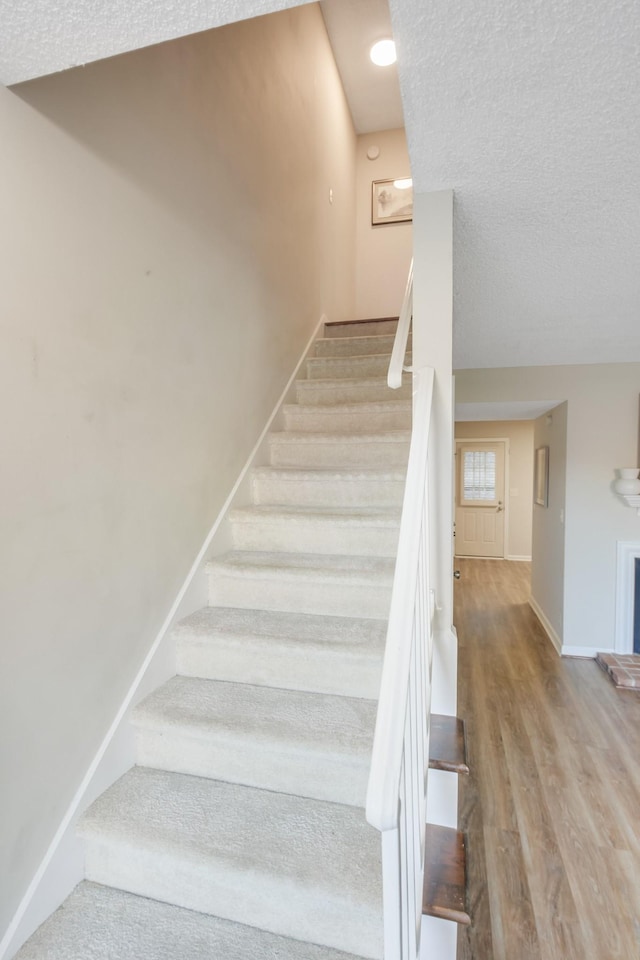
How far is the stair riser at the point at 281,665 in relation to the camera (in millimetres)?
1638

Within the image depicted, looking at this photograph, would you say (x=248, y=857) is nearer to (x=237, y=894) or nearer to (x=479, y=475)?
(x=237, y=894)

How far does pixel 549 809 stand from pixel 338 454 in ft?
6.64

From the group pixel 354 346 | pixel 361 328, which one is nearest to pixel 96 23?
pixel 354 346

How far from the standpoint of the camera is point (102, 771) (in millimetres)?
1446

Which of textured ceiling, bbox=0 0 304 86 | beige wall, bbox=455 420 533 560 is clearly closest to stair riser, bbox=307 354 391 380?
textured ceiling, bbox=0 0 304 86

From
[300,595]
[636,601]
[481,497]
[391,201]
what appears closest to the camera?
[300,595]

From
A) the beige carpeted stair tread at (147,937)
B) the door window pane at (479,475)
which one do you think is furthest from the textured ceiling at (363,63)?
the door window pane at (479,475)

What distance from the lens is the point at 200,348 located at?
2029mm

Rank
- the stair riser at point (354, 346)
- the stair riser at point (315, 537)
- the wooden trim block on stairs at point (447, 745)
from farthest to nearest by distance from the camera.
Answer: the stair riser at point (354, 346)
the stair riser at point (315, 537)
the wooden trim block on stairs at point (447, 745)

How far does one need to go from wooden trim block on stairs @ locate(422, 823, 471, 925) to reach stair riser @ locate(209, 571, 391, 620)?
71cm

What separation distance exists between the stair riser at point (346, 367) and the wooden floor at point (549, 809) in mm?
2320

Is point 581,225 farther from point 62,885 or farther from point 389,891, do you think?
point 62,885

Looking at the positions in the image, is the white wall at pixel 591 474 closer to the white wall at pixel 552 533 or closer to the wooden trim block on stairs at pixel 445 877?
the white wall at pixel 552 533

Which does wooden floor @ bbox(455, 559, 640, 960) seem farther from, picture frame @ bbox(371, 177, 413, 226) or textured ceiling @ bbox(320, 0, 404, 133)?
textured ceiling @ bbox(320, 0, 404, 133)
